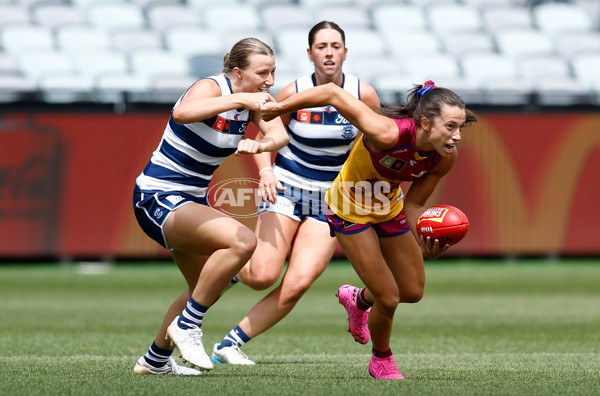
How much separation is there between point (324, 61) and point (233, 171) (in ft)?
32.2

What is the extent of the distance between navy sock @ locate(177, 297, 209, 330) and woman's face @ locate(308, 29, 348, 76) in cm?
248

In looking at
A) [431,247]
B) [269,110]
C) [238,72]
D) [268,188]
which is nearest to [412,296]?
[431,247]

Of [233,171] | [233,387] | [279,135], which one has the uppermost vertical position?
[279,135]

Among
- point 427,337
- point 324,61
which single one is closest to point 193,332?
point 324,61

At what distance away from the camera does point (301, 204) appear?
799cm

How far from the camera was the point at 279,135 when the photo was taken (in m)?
6.57

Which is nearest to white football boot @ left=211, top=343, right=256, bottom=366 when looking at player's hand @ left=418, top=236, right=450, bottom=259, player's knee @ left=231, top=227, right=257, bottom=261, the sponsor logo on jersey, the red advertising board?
player's knee @ left=231, top=227, right=257, bottom=261

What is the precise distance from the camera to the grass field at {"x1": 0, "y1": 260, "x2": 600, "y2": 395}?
6113 mm

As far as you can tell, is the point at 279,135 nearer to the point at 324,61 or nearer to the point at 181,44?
the point at 324,61

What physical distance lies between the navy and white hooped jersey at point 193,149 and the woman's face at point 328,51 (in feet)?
4.82

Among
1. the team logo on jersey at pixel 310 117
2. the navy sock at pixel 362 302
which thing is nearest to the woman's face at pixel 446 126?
the navy sock at pixel 362 302

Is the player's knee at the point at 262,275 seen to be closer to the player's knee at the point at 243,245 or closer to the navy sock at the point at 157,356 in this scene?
the navy sock at the point at 157,356

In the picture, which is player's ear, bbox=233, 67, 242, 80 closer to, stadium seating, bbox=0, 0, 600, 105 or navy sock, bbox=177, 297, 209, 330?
navy sock, bbox=177, 297, 209, 330

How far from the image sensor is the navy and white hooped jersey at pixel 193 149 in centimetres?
651
